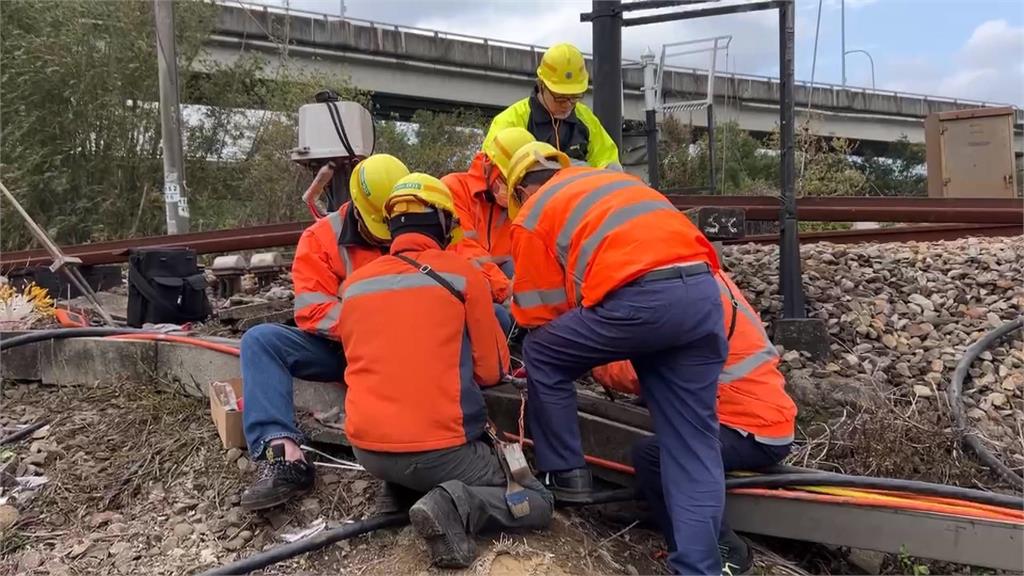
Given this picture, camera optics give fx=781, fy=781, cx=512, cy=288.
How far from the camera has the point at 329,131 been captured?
4.86 meters

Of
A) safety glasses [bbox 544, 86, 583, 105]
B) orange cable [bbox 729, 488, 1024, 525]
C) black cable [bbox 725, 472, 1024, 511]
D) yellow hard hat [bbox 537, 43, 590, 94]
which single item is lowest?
orange cable [bbox 729, 488, 1024, 525]

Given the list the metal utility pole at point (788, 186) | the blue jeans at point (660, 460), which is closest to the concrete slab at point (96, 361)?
the blue jeans at point (660, 460)

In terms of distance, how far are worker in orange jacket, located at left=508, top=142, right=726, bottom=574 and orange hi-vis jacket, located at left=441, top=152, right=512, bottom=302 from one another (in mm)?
1088

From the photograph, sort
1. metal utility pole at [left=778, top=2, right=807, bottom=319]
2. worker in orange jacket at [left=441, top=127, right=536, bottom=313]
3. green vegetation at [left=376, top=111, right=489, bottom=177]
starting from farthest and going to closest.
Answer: green vegetation at [left=376, top=111, right=489, bottom=177] → metal utility pole at [left=778, top=2, right=807, bottom=319] → worker in orange jacket at [left=441, top=127, right=536, bottom=313]

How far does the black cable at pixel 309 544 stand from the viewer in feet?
9.59

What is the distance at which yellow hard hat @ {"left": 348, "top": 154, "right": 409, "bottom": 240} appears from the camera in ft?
11.7

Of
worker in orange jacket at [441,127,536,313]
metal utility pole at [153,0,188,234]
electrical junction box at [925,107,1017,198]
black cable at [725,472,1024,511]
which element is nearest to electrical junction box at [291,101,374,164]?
worker in orange jacket at [441,127,536,313]

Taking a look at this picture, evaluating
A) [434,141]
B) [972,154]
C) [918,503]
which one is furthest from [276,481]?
[434,141]

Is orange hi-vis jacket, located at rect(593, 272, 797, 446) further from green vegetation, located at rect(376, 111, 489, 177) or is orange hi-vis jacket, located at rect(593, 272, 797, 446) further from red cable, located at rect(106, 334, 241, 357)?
green vegetation, located at rect(376, 111, 489, 177)

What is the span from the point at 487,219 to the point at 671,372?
72.2 inches

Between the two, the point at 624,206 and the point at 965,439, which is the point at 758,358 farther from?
the point at 965,439

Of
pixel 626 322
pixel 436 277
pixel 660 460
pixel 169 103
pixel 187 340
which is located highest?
pixel 169 103

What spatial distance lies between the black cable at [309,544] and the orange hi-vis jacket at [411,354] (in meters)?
0.35

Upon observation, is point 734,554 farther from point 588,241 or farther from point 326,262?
point 326,262
